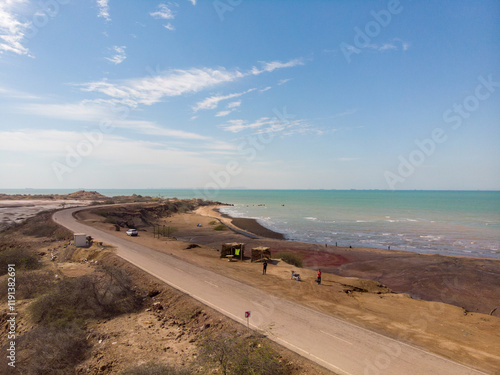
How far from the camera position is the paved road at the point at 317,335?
11930 mm

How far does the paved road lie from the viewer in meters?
11.9

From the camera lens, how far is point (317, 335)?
47.7 feet

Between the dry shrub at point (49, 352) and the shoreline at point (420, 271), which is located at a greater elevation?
the dry shrub at point (49, 352)

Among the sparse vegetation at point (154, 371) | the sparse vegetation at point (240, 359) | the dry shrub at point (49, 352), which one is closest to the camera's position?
the sparse vegetation at point (154, 371)

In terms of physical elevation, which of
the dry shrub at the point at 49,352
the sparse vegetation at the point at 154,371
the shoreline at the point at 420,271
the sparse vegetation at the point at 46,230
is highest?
the sparse vegetation at the point at 154,371

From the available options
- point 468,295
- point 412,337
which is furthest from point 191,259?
point 468,295

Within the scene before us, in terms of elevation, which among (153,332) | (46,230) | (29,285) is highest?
(29,285)

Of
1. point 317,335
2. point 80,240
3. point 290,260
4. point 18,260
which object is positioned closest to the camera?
point 317,335

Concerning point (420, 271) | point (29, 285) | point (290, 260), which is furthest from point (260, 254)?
point (29, 285)

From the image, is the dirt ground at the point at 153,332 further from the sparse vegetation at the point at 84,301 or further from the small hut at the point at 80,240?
the small hut at the point at 80,240

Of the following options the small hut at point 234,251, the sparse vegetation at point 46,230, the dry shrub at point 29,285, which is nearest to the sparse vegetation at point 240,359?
the dry shrub at point 29,285

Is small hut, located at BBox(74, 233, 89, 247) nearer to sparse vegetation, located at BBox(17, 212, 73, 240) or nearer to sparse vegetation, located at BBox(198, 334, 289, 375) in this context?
sparse vegetation, located at BBox(17, 212, 73, 240)

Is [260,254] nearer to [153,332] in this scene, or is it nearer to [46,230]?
[153,332]

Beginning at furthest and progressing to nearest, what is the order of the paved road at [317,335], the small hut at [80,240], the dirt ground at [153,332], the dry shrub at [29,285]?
1. the small hut at [80,240]
2. the dry shrub at [29,285]
3. the dirt ground at [153,332]
4. the paved road at [317,335]
